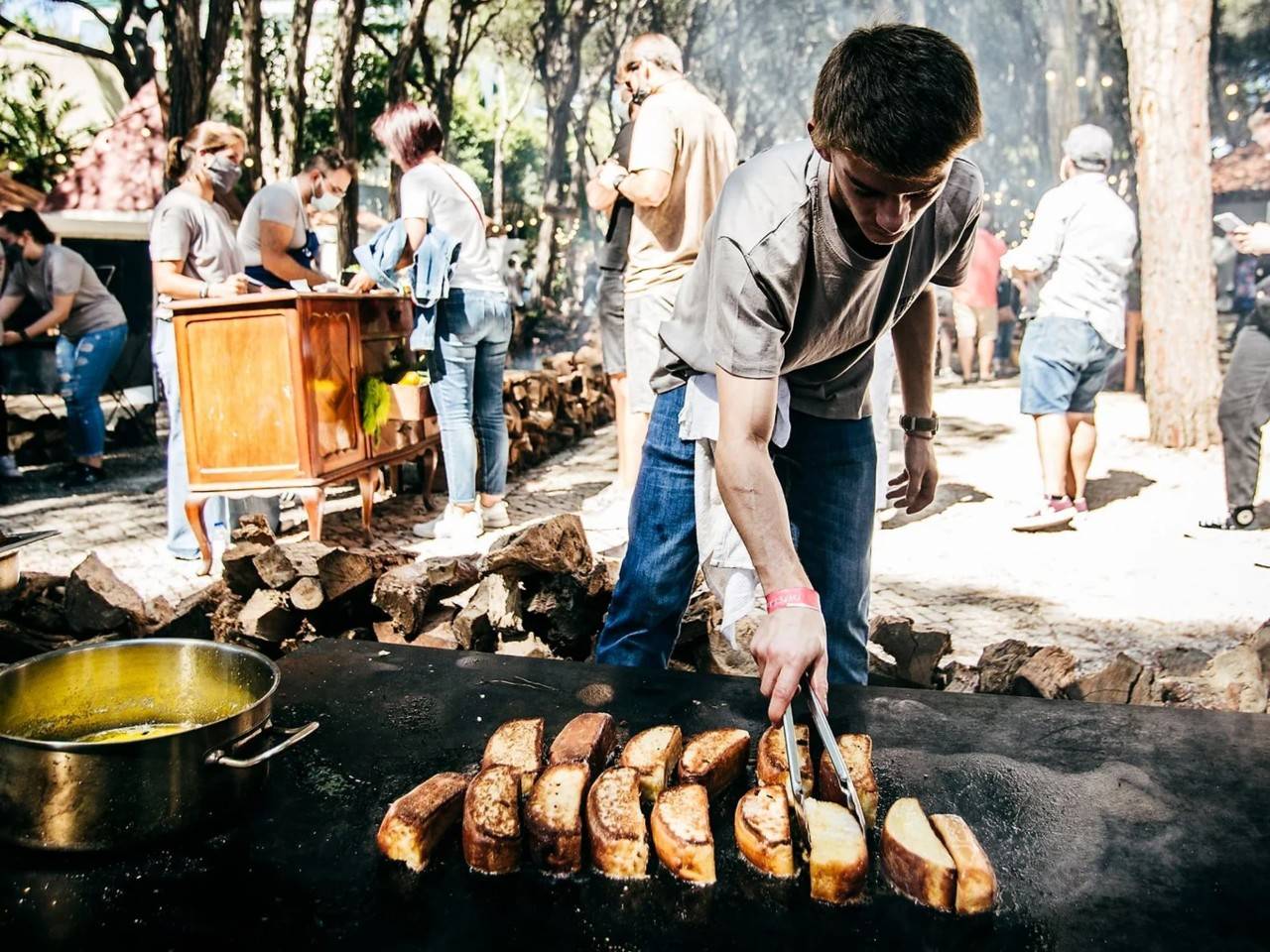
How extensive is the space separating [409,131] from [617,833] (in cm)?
472

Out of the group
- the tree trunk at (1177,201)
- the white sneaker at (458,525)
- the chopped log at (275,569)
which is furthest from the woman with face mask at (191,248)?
the tree trunk at (1177,201)

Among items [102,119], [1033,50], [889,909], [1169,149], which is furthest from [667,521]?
[1033,50]

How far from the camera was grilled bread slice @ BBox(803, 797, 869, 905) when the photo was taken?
1.25 metres

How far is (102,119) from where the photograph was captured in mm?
18844

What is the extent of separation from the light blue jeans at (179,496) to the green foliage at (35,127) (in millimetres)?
12071

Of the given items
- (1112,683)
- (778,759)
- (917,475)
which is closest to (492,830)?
(778,759)

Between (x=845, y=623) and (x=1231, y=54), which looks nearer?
(x=845, y=623)

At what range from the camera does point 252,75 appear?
11328 millimetres

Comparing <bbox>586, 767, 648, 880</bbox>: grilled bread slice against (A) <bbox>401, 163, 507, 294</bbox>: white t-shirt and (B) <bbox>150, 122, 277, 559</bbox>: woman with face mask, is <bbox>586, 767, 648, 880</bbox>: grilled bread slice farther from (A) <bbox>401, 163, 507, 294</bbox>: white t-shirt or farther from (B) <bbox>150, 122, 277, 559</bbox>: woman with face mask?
(A) <bbox>401, 163, 507, 294</bbox>: white t-shirt

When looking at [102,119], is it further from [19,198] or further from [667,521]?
[667,521]

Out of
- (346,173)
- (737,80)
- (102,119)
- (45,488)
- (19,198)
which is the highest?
(737,80)

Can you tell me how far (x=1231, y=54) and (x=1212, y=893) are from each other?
2487 cm

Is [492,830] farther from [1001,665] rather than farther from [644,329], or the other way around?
[644,329]

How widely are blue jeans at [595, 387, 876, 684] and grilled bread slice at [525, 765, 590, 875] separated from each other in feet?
3.57
